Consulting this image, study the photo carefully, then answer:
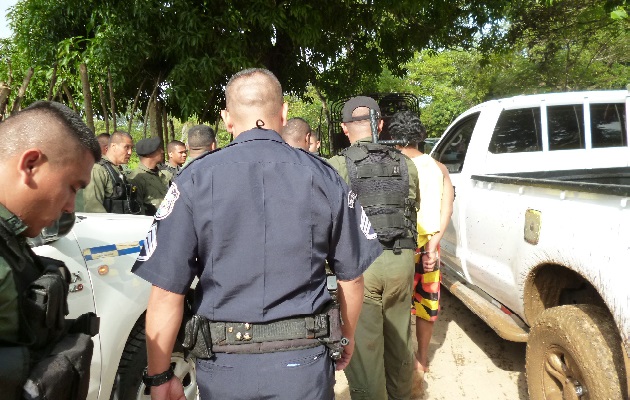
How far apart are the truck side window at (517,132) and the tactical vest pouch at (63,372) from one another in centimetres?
361

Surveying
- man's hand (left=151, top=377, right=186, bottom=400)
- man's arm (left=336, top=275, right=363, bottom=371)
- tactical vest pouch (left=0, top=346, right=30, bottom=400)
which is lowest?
man's hand (left=151, top=377, right=186, bottom=400)

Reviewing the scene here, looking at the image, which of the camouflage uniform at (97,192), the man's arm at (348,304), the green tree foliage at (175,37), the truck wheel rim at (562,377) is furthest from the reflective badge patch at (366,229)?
the green tree foliage at (175,37)

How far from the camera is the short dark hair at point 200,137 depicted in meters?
4.49

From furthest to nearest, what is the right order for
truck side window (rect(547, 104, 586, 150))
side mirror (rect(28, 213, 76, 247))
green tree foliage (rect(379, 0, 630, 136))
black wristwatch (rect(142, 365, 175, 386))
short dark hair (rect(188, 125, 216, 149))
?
green tree foliage (rect(379, 0, 630, 136)), short dark hair (rect(188, 125, 216, 149)), truck side window (rect(547, 104, 586, 150)), side mirror (rect(28, 213, 76, 247)), black wristwatch (rect(142, 365, 175, 386))

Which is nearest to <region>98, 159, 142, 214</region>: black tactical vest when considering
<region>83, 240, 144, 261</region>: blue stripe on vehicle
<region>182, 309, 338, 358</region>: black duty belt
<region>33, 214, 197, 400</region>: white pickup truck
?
<region>33, 214, 197, 400</region>: white pickup truck

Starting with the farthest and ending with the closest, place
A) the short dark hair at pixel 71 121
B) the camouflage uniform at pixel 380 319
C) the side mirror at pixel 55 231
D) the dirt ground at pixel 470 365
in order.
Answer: the dirt ground at pixel 470 365 < the camouflage uniform at pixel 380 319 < the side mirror at pixel 55 231 < the short dark hair at pixel 71 121

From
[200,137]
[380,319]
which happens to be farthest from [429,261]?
[200,137]

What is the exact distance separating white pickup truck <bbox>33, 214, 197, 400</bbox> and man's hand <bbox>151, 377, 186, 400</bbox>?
29.7 inches

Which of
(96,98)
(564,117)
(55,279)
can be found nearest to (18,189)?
(55,279)

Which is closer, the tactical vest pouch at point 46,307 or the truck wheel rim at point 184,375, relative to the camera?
the tactical vest pouch at point 46,307

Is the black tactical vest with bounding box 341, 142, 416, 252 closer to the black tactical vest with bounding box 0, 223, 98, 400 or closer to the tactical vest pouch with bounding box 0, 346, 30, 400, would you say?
the black tactical vest with bounding box 0, 223, 98, 400

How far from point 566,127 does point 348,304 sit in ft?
10.3

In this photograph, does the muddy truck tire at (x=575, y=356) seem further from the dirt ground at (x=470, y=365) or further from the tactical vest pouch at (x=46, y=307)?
the tactical vest pouch at (x=46, y=307)

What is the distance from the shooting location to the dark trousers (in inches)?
62.9
